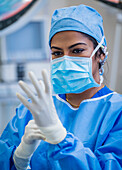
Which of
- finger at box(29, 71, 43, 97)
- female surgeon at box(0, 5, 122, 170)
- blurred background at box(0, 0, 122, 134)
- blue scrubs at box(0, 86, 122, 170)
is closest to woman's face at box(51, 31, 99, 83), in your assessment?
female surgeon at box(0, 5, 122, 170)

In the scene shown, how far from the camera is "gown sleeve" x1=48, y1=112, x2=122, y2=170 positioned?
2.17 feet

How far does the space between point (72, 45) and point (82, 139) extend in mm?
418

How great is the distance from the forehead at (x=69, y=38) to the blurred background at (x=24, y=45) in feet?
3.73

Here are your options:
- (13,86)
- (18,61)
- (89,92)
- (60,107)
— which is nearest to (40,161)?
(60,107)

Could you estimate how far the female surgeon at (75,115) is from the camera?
0.69 metres

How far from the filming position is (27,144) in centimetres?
75

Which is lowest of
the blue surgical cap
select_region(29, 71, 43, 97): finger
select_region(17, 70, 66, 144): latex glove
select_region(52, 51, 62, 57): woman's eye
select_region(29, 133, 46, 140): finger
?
select_region(29, 133, 46, 140): finger

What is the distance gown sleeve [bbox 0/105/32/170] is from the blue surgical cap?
0.43 metres

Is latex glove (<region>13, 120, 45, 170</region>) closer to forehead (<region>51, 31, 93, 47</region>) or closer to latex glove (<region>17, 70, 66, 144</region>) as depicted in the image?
latex glove (<region>17, 70, 66, 144</region>)

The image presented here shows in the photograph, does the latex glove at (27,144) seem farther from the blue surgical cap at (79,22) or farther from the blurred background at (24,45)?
the blurred background at (24,45)

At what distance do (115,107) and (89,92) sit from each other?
0.16m

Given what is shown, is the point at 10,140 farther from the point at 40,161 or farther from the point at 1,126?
the point at 1,126

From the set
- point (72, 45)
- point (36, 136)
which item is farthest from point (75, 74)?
point (36, 136)

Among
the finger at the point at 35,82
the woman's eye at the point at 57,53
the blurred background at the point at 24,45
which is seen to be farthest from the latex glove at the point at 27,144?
the blurred background at the point at 24,45
